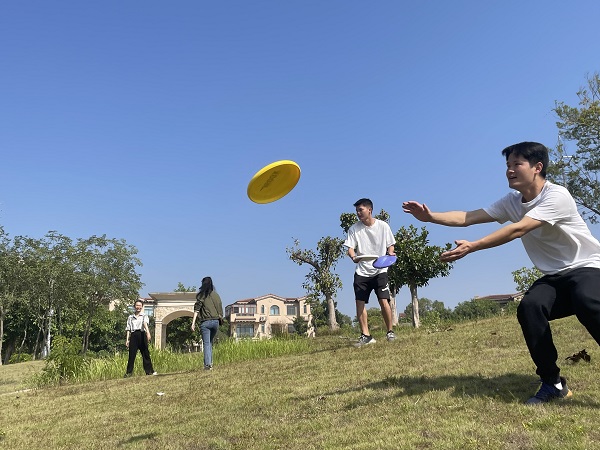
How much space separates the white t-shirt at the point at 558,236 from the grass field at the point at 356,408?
0.98 m

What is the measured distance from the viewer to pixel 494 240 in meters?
3.13

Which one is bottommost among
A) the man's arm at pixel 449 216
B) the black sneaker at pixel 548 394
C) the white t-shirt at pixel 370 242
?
the black sneaker at pixel 548 394

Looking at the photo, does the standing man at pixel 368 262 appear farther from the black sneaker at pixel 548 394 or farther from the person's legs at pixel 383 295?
the black sneaker at pixel 548 394

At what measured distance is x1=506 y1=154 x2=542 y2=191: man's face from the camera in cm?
352

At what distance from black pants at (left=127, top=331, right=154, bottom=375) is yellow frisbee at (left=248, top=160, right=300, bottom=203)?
15.4 feet

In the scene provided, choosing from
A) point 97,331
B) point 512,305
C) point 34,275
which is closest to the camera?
point 512,305

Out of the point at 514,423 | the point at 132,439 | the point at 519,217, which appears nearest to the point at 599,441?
the point at 514,423

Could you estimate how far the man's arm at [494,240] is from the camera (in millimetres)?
3043

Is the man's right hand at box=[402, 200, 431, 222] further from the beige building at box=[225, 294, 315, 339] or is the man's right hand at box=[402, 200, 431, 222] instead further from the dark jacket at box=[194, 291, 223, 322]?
the beige building at box=[225, 294, 315, 339]

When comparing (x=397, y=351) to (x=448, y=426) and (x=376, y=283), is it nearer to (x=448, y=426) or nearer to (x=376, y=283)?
(x=376, y=283)

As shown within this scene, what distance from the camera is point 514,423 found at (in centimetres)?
279

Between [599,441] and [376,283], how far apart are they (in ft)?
18.3

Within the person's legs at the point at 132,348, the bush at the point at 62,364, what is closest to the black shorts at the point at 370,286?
the person's legs at the point at 132,348

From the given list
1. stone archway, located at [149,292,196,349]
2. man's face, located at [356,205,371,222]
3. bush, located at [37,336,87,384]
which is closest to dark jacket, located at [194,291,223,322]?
bush, located at [37,336,87,384]
